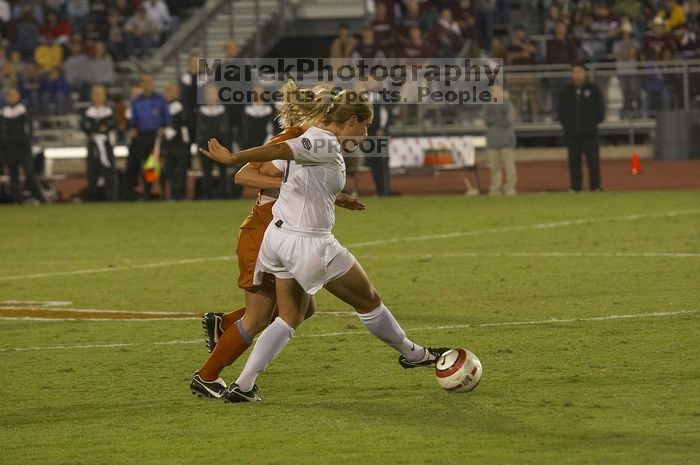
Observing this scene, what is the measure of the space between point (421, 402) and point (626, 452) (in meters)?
1.71

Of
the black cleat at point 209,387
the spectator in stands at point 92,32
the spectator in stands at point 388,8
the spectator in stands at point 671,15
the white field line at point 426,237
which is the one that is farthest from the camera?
the spectator in stands at point 92,32

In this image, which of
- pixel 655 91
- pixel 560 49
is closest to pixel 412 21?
pixel 560 49

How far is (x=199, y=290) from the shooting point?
1450 centimetres

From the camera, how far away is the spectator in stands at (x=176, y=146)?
2567cm

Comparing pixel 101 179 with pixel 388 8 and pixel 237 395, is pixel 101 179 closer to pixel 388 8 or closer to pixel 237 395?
pixel 388 8

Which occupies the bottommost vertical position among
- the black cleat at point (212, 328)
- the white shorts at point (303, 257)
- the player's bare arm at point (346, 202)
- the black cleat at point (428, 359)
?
the black cleat at point (428, 359)

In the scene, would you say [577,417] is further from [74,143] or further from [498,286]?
[74,143]

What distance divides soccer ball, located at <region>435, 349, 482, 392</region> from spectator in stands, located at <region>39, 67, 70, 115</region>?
2494 centimetres

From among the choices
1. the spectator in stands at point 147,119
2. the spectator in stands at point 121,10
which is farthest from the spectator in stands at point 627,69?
the spectator in stands at point 121,10

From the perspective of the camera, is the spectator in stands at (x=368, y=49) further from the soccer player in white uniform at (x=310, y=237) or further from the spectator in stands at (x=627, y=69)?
the soccer player in white uniform at (x=310, y=237)

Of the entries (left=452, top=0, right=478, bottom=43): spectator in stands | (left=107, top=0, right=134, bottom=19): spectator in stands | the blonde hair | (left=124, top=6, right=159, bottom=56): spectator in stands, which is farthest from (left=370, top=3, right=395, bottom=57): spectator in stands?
the blonde hair

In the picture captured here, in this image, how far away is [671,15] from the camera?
31000 mm

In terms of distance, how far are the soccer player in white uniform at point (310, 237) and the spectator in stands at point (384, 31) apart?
74.6 feet

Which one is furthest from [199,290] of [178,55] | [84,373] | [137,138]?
[178,55]
